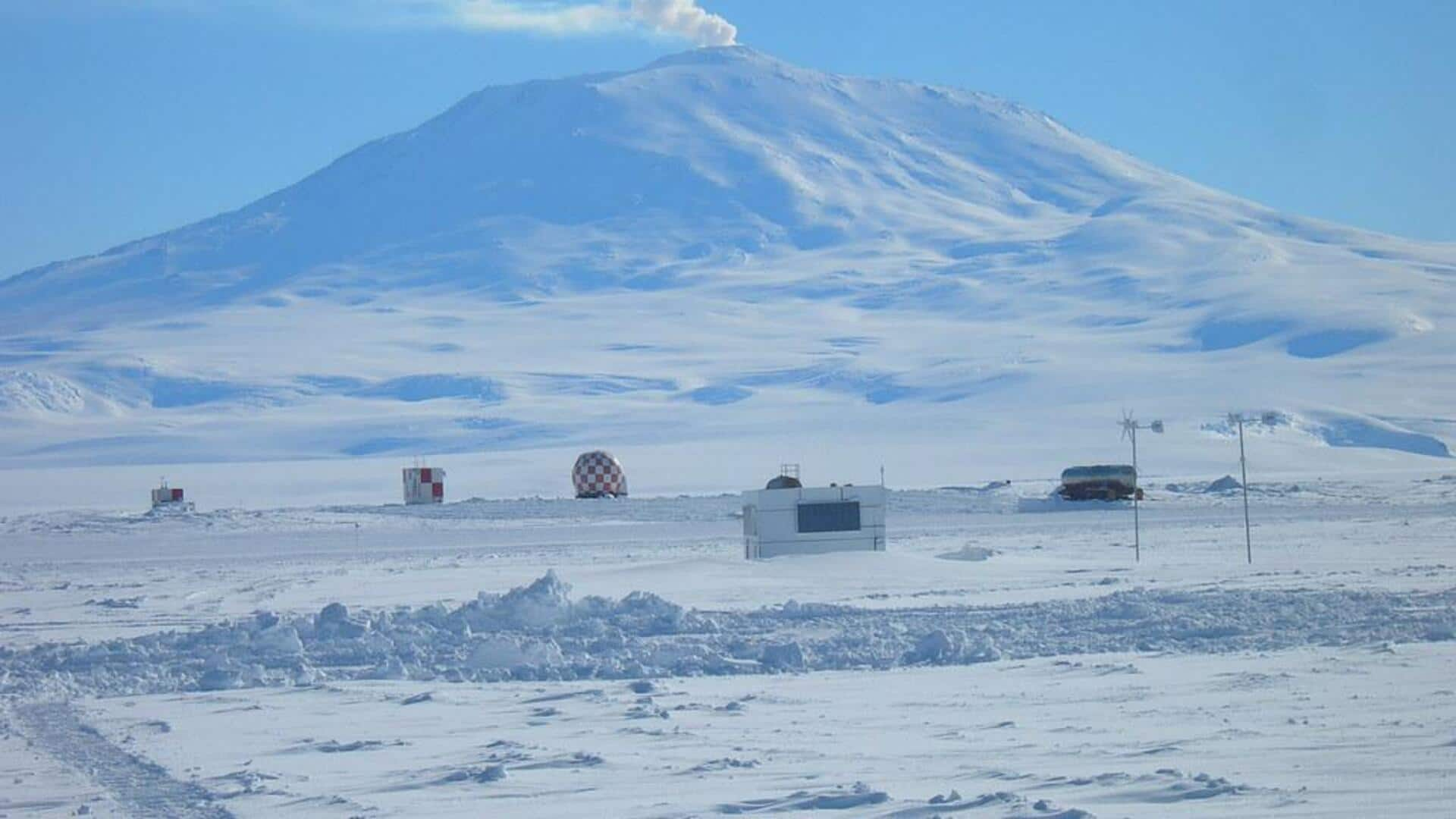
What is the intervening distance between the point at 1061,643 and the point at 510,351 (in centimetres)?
13876

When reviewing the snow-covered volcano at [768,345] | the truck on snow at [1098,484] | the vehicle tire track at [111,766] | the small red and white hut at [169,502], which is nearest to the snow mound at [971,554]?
the vehicle tire track at [111,766]

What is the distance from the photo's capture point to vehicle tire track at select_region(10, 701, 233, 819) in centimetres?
1166

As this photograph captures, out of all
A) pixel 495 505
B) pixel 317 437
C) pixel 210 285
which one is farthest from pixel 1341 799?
pixel 210 285

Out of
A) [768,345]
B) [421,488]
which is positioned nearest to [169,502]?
[421,488]

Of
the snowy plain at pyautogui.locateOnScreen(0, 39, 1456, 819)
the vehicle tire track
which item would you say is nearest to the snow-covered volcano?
the snowy plain at pyautogui.locateOnScreen(0, 39, 1456, 819)

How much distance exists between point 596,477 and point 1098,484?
18.4 m

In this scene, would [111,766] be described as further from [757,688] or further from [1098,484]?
[1098,484]

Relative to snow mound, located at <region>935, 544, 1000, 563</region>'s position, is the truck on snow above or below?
above

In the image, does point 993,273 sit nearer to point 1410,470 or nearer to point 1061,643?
point 1410,470

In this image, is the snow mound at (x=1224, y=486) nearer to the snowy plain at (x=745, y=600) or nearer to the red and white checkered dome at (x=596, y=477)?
the snowy plain at (x=745, y=600)

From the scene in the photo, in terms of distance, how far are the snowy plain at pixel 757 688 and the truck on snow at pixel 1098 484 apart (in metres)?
23.1

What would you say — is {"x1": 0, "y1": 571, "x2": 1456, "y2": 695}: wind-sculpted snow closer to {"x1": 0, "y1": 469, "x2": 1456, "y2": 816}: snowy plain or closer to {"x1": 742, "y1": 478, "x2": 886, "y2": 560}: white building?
{"x1": 0, "y1": 469, "x2": 1456, "y2": 816}: snowy plain

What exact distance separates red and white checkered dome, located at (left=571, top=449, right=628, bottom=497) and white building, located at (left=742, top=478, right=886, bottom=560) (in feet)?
113

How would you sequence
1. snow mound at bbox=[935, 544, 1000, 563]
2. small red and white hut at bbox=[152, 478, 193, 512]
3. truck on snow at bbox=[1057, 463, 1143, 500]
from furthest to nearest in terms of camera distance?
small red and white hut at bbox=[152, 478, 193, 512], truck on snow at bbox=[1057, 463, 1143, 500], snow mound at bbox=[935, 544, 1000, 563]
